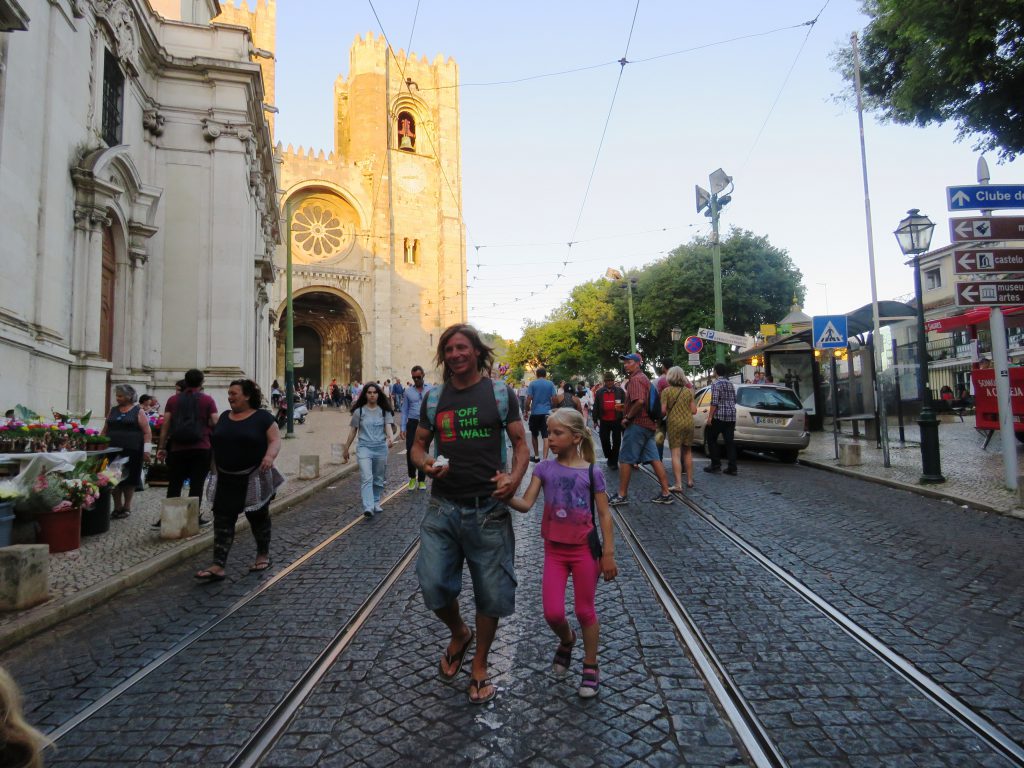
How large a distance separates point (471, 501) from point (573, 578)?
2.01 ft

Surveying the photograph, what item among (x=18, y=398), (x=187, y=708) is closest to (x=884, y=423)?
(x=187, y=708)

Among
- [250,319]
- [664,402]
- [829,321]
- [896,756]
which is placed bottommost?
[896,756]

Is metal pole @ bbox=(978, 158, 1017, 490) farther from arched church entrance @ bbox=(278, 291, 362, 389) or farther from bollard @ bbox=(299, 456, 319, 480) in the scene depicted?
arched church entrance @ bbox=(278, 291, 362, 389)

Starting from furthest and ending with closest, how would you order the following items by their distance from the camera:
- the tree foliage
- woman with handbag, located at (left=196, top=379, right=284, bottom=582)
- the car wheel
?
the tree foliage
the car wheel
woman with handbag, located at (left=196, top=379, right=284, bottom=582)

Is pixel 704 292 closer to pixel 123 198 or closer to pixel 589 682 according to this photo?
pixel 123 198

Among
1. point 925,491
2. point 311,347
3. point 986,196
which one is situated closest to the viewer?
point 986,196

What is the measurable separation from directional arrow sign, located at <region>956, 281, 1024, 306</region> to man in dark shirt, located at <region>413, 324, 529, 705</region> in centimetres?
784

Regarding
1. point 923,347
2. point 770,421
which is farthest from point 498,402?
point 770,421

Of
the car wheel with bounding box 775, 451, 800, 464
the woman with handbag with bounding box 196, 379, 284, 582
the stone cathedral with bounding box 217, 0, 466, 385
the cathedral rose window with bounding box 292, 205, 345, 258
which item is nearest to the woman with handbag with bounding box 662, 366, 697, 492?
the car wheel with bounding box 775, 451, 800, 464

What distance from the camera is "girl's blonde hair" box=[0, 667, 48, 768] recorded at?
1112mm

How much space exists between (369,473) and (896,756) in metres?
6.25

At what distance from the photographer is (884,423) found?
10852mm

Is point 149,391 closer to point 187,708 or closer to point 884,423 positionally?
point 187,708

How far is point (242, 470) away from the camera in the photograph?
5.34 m
